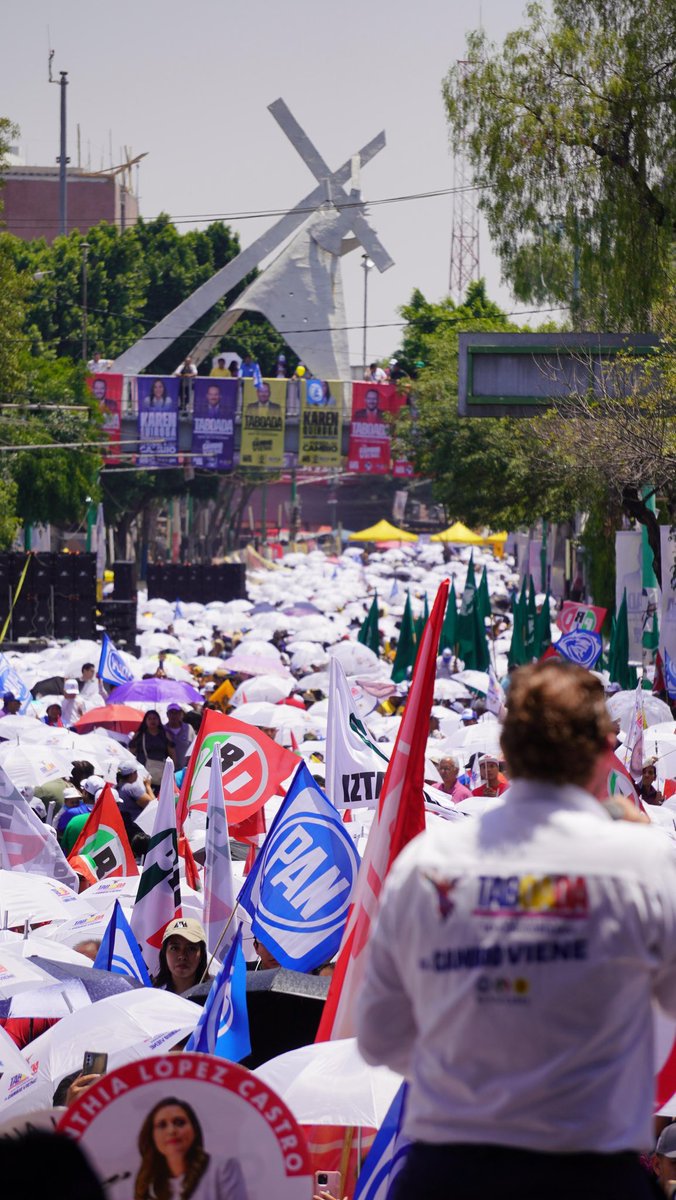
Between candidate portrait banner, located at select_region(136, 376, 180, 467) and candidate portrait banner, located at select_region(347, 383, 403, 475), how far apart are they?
17.2 ft

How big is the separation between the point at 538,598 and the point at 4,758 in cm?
3487

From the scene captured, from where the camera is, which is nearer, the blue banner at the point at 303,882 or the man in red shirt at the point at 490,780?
the blue banner at the point at 303,882

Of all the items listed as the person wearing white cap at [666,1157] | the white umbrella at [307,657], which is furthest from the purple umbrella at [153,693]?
the person wearing white cap at [666,1157]

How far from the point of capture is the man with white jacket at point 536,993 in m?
2.81

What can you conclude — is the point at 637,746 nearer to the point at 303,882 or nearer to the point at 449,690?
the point at 303,882

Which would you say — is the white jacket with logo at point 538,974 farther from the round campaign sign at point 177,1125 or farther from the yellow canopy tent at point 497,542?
the yellow canopy tent at point 497,542

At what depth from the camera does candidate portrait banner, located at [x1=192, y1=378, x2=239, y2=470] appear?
5375 cm

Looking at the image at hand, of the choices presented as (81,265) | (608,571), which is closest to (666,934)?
(608,571)

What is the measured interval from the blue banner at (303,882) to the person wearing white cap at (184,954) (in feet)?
2.11

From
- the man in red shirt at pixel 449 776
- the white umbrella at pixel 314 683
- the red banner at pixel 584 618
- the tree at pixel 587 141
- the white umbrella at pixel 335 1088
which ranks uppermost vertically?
the tree at pixel 587 141

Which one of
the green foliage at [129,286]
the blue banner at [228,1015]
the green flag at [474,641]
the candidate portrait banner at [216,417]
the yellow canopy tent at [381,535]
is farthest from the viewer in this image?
the green foliage at [129,286]

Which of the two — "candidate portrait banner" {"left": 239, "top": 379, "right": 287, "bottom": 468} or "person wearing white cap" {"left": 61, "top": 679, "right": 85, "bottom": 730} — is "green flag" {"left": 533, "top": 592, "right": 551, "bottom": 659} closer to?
"person wearing white cap" {"left": 61, "top": 679, "right": 85, "bottom": 730}

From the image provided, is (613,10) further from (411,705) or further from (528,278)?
(411,705)

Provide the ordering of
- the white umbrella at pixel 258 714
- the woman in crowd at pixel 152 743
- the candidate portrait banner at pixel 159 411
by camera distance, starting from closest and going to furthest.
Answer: the woman in crowd at pixel 152 743
the white umbrella at pixel 258 714
the candidate portrait banner at pixel 159 411
